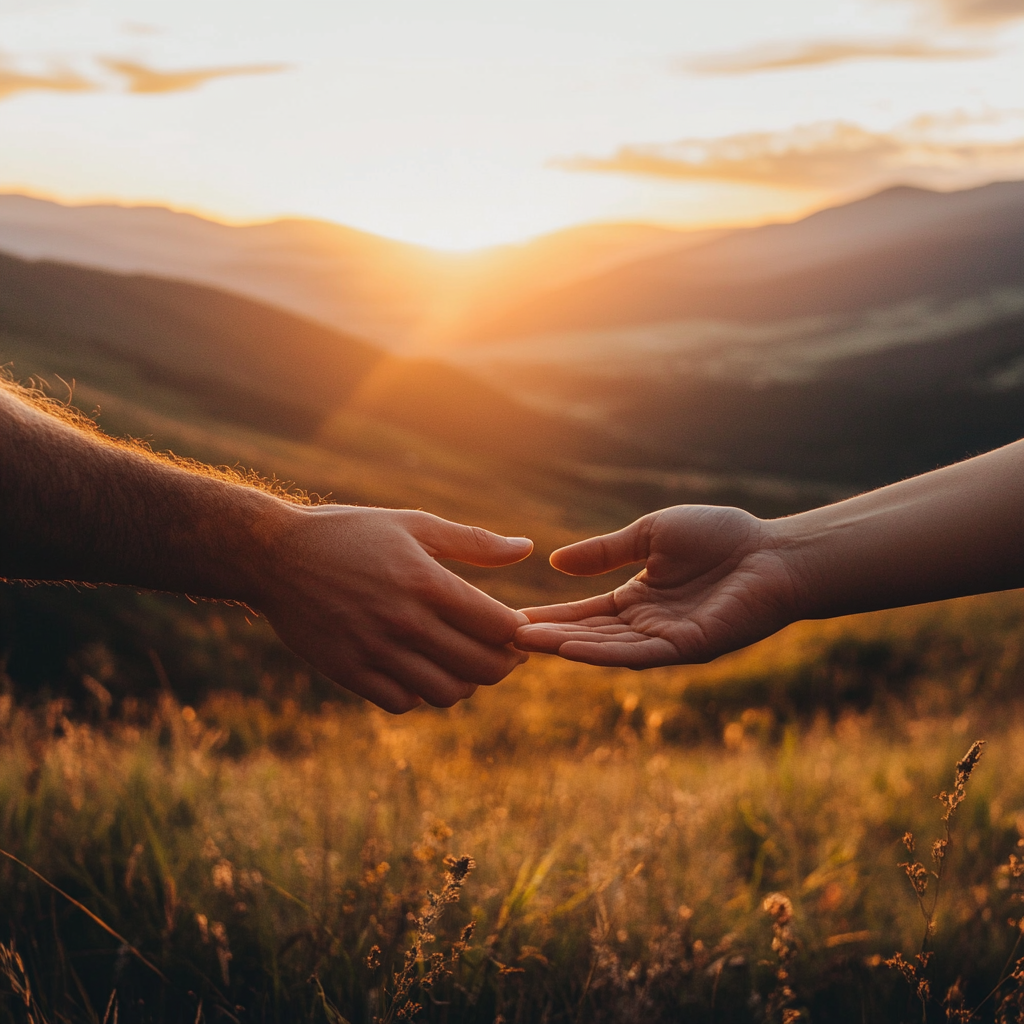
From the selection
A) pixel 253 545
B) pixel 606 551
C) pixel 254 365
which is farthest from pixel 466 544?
pixel 254 365

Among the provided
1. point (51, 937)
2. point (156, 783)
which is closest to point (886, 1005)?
point (51, 937)

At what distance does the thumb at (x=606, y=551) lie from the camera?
2916 mm

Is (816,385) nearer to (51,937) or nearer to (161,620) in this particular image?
(161,620)

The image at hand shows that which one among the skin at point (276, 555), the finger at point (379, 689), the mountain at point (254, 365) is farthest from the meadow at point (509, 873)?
the mountain at point (254, 365)

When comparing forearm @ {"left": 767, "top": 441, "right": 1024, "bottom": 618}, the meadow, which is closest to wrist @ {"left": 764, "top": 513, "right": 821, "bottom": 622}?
forearm @ {"left": 767, "top": 441, "right": 1024, "bottom": 618}

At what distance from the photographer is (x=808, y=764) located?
532cm

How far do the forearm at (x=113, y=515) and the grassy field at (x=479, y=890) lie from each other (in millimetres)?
848

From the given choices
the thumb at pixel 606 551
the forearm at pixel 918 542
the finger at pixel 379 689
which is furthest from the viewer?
the thumb at pixel 606 551

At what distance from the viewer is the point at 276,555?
2.50m

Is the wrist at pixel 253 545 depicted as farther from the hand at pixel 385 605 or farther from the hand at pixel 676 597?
the hand at pixel 676 597

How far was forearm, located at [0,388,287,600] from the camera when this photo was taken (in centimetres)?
208

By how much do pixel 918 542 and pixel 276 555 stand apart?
194cm

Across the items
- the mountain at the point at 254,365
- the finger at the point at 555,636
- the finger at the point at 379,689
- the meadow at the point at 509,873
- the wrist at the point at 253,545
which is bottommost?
the meadow at the point at 509,873

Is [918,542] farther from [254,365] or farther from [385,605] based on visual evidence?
[254,365]
